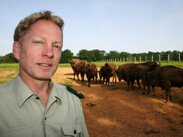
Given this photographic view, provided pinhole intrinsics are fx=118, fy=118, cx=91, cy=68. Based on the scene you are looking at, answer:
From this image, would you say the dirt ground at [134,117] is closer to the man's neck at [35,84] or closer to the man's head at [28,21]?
the man's neck at [35,84]

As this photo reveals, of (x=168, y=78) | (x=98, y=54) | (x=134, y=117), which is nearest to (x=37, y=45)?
(x=134, y=117)

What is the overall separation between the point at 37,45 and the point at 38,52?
0.10m

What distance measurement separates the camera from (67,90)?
6.73 feet

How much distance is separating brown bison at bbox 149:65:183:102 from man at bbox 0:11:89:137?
8.03m

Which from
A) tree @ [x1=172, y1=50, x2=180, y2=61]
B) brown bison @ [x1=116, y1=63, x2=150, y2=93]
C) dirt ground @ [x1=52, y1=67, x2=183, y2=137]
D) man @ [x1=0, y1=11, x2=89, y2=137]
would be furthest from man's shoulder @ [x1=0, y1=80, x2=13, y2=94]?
tree @ [x1=172, y1=50, x2=180, y2=61]

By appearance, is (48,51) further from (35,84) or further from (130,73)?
(130,73)

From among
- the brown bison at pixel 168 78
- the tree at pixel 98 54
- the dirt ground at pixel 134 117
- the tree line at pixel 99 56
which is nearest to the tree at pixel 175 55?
the tree line at pixel 99 56

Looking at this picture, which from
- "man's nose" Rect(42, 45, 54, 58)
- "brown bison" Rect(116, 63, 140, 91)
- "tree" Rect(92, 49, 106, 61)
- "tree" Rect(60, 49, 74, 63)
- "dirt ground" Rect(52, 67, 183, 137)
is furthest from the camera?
"tree" Rect(92, 49, 106, 61)

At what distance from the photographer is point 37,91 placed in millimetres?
1644

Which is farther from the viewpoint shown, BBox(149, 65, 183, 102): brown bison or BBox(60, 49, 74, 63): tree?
BBox(60, 49, 74, 63): tree

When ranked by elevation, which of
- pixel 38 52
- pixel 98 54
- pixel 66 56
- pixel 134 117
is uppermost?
pixel 98 54

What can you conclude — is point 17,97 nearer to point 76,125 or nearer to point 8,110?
point 8,110

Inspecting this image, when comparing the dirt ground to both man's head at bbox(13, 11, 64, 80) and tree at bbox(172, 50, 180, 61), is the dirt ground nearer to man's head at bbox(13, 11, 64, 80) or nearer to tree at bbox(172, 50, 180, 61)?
man's head at bbox(13, 11, 64, 80)

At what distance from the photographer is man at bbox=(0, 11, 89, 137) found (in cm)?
131
